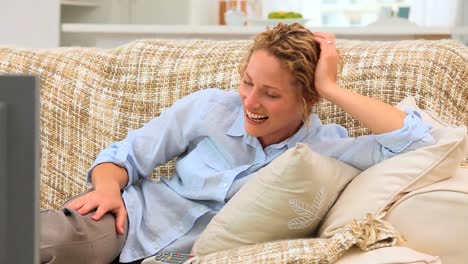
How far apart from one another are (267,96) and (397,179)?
13.2 inches

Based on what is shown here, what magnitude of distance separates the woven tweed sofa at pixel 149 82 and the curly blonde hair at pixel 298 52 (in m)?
0.22

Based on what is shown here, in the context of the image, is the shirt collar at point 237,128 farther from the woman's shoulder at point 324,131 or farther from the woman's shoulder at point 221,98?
the woman's shoulder at point 324,131

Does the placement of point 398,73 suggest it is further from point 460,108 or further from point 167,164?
point 167,164

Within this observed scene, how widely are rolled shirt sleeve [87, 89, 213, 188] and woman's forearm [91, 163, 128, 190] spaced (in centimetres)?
1

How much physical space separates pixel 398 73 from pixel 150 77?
0.64 m

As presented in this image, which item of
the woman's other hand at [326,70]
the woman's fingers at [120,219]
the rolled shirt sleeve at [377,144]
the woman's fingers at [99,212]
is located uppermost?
the woman's other hand at [326,70]

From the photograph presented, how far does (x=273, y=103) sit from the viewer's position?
1661 mm

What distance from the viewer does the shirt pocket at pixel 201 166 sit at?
1.76 meters

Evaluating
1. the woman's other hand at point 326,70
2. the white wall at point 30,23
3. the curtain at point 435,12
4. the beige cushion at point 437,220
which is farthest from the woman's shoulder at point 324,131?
the white wall at point 30,23

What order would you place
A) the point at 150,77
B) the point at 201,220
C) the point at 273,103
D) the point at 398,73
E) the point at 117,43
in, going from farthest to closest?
the point at 117,43
the point at 150,77
the point at 398,73
the point at 201,220
the point at 273,103

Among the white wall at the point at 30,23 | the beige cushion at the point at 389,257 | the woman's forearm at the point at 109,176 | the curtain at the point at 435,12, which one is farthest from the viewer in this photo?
the white wall at the point at 30,23

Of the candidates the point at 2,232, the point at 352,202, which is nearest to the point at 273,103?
the point at 352,202

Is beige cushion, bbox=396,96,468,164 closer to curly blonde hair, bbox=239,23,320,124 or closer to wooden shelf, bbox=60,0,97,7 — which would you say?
curly blonde hair, bbox=239,23,320,124

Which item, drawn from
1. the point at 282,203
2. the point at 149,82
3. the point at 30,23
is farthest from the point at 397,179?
the point at 30,23
